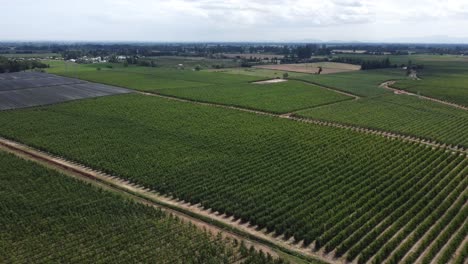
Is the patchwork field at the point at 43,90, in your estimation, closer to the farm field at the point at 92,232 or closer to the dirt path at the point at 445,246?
the farm field at the point at 92,232

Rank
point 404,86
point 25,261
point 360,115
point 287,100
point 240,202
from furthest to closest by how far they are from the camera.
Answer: point 404,86
point 287,100
point 360,115
point 240,202
point 25,261

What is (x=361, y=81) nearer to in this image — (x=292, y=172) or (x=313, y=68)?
(x=313, y=68)

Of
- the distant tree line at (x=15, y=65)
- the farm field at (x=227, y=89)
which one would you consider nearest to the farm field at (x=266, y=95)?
the farm field at (x=227, y=89)

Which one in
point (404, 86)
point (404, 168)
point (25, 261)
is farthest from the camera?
point (404, 86)

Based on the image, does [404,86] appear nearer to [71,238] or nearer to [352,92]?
[352,92]

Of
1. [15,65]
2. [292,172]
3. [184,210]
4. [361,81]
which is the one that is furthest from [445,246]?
[15,65]

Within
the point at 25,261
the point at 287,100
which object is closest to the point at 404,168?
the point at 25,261
